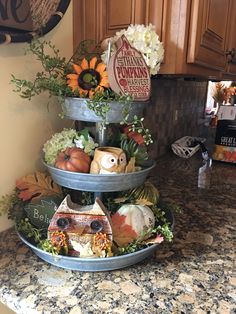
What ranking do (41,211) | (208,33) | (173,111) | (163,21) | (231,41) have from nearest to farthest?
(41,211)
(163,21)
(208,33)
(231,41)
(173,111)

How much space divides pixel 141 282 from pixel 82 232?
6.1 inches

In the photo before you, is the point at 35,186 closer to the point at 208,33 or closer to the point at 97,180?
the point at 97,180

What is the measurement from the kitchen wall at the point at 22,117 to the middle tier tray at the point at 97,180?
157mm

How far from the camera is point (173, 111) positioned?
179cm

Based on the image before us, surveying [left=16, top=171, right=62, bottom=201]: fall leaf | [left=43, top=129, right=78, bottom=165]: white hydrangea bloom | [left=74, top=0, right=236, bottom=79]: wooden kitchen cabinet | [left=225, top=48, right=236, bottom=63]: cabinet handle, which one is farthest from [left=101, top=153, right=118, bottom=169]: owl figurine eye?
[left=225, top=48, right=236, bottom=63]: cabinet handle

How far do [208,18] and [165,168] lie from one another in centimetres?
79

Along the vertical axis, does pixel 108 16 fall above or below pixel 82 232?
above

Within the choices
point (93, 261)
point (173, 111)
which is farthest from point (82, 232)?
point (173, 111)

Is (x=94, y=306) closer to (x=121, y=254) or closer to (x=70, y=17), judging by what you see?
(x=121, y=254)

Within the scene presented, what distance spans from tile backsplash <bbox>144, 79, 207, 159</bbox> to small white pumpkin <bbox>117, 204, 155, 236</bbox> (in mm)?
860

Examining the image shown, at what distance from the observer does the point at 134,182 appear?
639 mm

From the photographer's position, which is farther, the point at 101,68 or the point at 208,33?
the point at 208,33

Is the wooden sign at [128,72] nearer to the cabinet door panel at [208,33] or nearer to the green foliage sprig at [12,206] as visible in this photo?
the cabinet door panel at [208,33]

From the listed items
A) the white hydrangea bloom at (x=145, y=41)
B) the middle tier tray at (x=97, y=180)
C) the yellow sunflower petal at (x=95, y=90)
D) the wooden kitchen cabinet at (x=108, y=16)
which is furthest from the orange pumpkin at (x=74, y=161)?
the wooden kitchen cabinet at (x=108, y=16)
